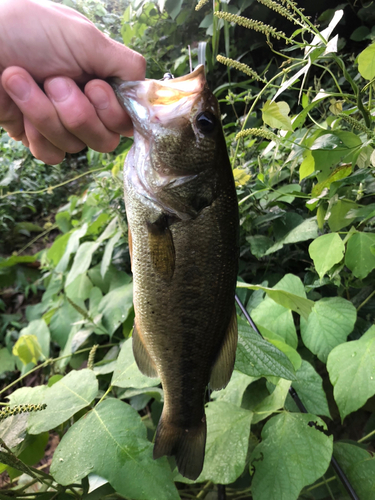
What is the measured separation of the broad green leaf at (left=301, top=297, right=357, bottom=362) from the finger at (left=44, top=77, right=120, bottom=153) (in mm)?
942

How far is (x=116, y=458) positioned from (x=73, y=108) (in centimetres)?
95

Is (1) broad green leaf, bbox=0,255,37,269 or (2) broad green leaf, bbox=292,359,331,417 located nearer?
(2) broad green leaf, bbox=292,359,331,417

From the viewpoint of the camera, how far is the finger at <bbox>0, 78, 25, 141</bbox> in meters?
0.98

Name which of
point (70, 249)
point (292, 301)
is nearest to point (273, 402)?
point (292, 301)

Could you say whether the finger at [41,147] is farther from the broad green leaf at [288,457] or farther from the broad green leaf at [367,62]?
the broad green leaf at [288,457]

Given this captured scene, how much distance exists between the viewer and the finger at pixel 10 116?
98 centimetres

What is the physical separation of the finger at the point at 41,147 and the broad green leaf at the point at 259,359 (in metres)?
0.83

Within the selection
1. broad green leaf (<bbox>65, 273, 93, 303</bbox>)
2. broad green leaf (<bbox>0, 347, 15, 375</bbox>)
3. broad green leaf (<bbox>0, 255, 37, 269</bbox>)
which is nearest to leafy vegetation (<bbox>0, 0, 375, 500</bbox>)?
broad green leaf (<bbox>65, 273, 93, 303</bbox>)

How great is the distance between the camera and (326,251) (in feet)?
3.42

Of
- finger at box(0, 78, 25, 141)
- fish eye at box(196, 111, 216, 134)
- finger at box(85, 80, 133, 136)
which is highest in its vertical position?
finger at box(0, 78, 25, 141)

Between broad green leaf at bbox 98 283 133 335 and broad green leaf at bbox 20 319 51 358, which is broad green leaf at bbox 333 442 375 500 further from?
broad green leaf at bbox 20 319 51 358

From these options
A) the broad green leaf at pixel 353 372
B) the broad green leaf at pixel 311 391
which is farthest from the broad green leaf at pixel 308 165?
the broad green leaf at pixel 311 391

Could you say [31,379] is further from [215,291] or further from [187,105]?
[187,105]

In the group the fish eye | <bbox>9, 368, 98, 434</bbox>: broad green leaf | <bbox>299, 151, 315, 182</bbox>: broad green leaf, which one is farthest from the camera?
<bbox>299, 151, 315, 182</bbox>: broad green leaf
